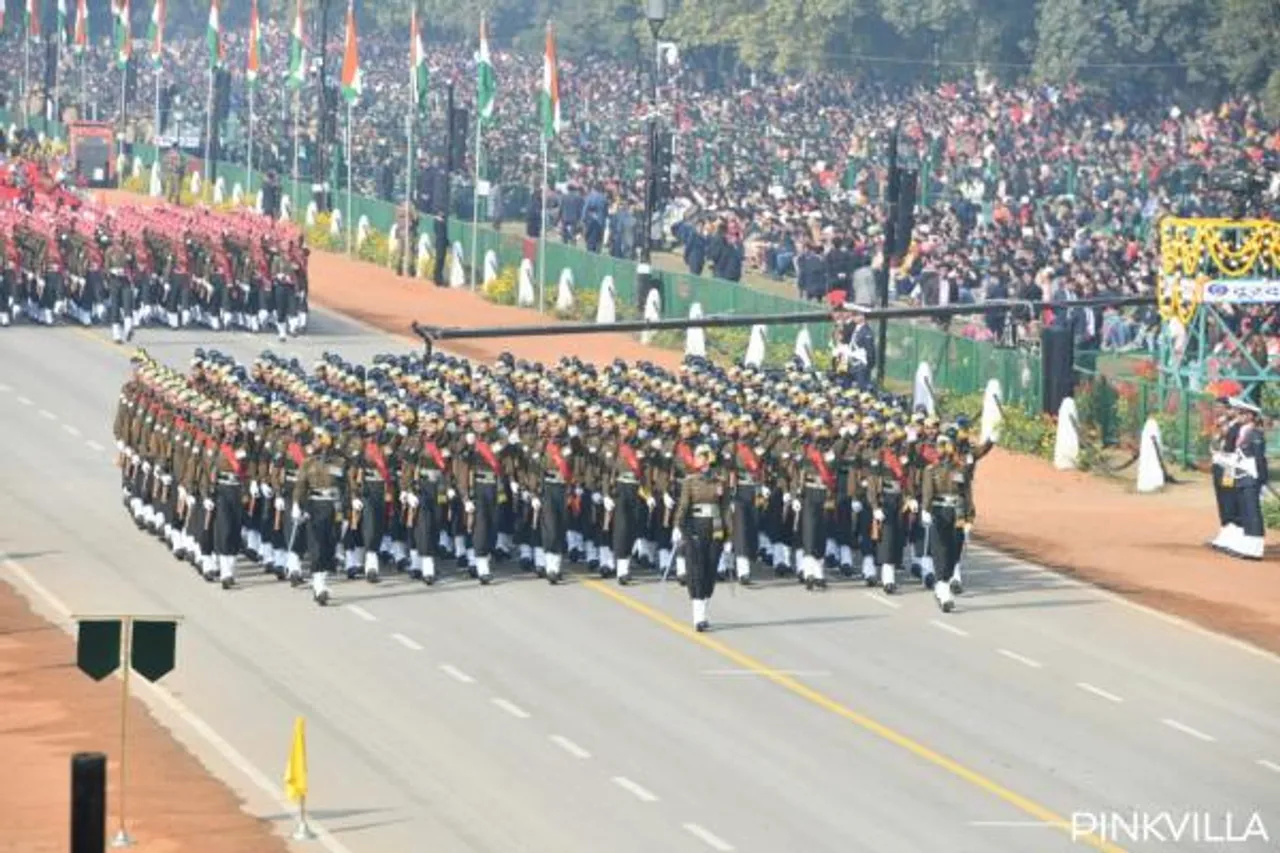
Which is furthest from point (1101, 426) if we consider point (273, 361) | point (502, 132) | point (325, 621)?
point (502, 132)

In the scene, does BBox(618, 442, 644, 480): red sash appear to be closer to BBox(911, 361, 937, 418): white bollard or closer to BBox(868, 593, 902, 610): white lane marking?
BBox(868, 593, 902, 610): white lane marking

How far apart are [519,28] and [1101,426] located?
8412cm

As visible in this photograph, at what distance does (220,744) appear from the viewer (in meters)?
32.9

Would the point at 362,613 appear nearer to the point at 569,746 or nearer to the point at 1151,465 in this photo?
the point at 569,746

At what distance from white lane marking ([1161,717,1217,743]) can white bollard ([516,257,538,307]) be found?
34481mm

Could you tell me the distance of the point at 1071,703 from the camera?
3541 cm

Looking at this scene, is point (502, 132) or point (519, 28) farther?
point (519, 28)

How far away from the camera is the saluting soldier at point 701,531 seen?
3794cm

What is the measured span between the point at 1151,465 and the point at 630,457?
1041cm

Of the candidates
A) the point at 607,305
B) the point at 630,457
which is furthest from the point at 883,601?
the point at 607,305

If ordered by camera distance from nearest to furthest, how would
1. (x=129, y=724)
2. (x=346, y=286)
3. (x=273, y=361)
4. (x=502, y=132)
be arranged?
(x=129, y=724) < (x=273, y=361) < (x=346, y=286) < (x=502, y=132)

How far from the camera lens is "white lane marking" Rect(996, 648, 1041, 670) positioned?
122 feet

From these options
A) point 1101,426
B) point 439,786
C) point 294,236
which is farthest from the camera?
point 294,236

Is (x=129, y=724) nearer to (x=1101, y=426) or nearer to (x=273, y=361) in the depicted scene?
(x=273, y=361)
